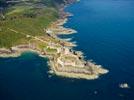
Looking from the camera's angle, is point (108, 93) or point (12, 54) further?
point (12, 54)

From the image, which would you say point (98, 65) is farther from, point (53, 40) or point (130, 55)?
point (53, 40)

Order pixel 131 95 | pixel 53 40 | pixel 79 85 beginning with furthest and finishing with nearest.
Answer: pixel 53 40
pixel 79 85
pixel 131 95

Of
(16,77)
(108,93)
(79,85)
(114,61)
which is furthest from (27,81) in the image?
(114,61)

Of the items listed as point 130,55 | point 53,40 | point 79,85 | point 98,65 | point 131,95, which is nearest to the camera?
point 131,95

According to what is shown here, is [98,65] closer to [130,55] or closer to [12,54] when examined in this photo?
[130,55]

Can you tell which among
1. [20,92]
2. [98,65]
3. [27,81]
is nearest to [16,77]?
[27,81]

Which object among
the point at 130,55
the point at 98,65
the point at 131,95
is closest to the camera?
the point at 131,95

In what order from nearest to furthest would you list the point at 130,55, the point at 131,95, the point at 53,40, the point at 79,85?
the point at 131,95 → the point at 79,85 → the point at 130,55 → the point at 53,40

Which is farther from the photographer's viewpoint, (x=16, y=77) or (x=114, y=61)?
(x=114, y=61)
